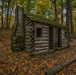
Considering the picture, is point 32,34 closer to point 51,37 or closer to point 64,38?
point 51,37

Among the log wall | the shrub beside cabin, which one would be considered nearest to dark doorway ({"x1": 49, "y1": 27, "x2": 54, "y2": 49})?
the shrub beside cabin

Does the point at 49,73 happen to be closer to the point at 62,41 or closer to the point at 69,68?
the point at 69,68

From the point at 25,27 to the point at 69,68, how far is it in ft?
25.5

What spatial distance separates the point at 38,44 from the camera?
13797 millimetres

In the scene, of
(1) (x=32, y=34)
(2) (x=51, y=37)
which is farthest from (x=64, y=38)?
(1) (x=32, y=34)

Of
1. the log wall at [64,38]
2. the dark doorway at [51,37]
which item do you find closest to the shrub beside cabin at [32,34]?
the dark doorway at [51,37]

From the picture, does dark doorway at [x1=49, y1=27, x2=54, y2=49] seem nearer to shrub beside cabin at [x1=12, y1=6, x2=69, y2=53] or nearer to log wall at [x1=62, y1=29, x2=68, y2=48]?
shrub beside cabin at [x1=12, y1=6, x2=69, y2=53]

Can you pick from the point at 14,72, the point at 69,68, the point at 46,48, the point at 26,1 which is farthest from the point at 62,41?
the point at 26,1

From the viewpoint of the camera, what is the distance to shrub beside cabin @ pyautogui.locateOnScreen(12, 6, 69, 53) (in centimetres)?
1345

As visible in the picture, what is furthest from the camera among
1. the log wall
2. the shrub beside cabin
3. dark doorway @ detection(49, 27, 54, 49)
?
the log wall

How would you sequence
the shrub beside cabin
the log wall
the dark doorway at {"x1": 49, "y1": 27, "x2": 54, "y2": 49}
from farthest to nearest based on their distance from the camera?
1. the log wall
2. the dark doorway at {"x1": 49, "y1": 27, "x2": 54, "y2": 49}
3. the shrub beside cabin

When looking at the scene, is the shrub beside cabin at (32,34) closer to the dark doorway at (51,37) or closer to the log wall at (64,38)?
the dark doorway at (51,37)

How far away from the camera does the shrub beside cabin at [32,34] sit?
1345cm

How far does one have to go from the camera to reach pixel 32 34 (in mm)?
13352
